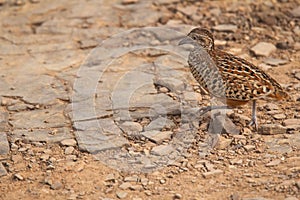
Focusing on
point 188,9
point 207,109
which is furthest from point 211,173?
point 188,9

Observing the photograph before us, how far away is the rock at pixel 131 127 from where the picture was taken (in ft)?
22.6

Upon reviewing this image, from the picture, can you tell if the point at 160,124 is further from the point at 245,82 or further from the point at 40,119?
the point at 40,119

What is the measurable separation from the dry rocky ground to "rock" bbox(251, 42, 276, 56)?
0.03 m

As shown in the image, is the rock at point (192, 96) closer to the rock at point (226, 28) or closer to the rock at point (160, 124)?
the rock at point (160, 124)

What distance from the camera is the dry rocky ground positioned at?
5.98 meters

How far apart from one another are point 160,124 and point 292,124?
1.46 metres

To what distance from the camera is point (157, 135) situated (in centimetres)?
677

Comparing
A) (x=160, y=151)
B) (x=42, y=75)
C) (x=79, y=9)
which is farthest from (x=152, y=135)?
(x=79, y=9)

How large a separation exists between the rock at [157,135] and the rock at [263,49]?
2.38m

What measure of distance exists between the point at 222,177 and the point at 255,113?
1176mm

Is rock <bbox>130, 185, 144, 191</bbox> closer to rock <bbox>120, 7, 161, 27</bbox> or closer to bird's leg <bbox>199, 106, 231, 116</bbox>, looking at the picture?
bird's leg <bbox>199, 106, 231, 116</bbox>

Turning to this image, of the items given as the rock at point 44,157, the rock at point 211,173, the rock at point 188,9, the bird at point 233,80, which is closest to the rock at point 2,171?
the rock at point 44,157

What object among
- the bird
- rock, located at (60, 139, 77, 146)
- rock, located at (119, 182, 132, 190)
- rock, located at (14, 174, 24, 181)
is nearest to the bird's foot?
the bird

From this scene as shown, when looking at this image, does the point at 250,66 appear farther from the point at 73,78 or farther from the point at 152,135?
the point at 73,78
